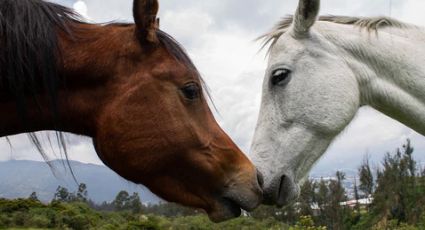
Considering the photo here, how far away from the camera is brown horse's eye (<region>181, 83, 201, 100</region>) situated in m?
2.78

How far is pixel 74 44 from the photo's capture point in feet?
8.88

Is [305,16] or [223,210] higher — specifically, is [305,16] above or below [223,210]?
above

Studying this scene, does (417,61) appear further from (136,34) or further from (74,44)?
(74,44)

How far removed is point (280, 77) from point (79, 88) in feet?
6.32

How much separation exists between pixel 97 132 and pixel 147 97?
0.37 meters

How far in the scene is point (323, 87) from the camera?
12.8 feet

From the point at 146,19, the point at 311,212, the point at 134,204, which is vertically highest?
the point at 134,204

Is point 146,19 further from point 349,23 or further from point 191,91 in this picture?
point 349,23

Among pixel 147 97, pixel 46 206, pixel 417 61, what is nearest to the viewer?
pixel 147 97

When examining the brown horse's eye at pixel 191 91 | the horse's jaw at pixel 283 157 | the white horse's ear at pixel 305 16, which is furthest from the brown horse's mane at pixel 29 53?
the white horse's ear at pixel 305 16

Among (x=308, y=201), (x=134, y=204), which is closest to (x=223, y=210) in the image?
(x=308, y=201)

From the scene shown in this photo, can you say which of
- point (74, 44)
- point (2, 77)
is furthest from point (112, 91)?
point (2, 77)

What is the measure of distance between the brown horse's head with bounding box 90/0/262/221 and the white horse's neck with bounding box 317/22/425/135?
1.69 metres

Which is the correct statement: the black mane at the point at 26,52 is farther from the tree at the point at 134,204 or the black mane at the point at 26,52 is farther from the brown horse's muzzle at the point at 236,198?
the tree at the point at 134,204
